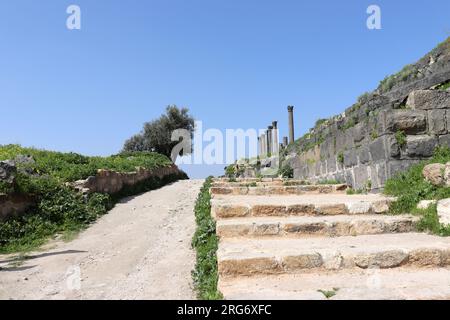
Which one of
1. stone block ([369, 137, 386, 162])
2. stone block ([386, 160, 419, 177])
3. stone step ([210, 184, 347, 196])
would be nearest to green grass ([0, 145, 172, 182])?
stone step ([210, 184, 347, 196])

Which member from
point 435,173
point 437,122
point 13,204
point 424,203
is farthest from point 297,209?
point 13,204

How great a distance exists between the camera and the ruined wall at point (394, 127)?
641 centimetres

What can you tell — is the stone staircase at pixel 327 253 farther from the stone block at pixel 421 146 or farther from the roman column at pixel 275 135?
the roman column at pixel 275 135

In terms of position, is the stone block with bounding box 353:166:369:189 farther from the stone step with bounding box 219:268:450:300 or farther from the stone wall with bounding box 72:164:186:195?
the stone wall with bounding box 72:164:186:195

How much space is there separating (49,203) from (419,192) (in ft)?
21.6

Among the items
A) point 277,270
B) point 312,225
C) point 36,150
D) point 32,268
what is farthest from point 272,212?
point 36,150

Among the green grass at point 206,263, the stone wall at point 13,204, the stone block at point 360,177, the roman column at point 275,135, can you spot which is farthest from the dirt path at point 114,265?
the roman column at point 275,135

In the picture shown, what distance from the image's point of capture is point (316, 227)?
4891mm

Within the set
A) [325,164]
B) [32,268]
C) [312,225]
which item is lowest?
[32,268]

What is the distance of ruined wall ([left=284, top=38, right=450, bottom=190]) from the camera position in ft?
21.0
